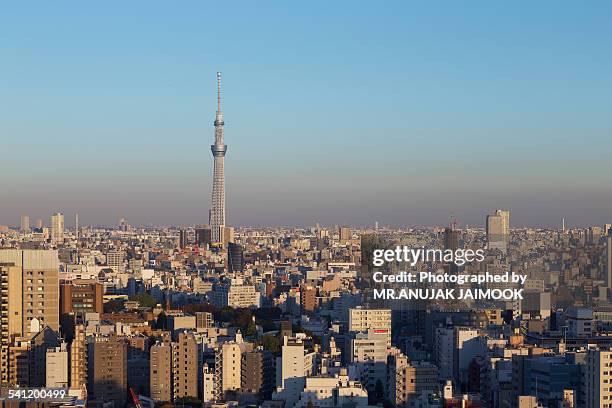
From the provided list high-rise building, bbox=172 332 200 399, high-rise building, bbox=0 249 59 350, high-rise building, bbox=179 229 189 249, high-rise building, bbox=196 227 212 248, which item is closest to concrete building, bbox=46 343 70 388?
high-rise building, bbox=172 332 200 399

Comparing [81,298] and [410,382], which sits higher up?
[81,298]

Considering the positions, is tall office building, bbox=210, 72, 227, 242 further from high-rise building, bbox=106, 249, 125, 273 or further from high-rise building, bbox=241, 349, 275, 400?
high-rise building, bbox=241, 349, 275, 400

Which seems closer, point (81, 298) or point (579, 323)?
point (579, 323)

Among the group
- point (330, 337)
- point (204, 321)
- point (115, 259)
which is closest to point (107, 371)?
point (330, 337)

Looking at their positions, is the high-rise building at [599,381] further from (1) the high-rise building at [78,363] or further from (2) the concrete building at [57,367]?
(2) the concrete building at [57,367]

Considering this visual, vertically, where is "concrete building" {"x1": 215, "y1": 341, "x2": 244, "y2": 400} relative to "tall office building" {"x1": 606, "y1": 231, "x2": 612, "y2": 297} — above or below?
below

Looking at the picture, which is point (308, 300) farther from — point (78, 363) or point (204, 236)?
point (204, 236)

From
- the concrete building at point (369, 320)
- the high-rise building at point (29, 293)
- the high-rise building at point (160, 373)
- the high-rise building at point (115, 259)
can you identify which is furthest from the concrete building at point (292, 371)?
the high-rise building at point (115, 259)
